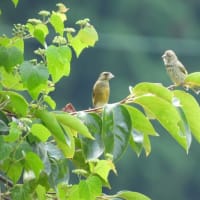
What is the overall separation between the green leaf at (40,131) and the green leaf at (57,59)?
0.38 ft

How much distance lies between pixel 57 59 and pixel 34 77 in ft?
0.25

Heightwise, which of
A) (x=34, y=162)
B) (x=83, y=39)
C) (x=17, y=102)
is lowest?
(x=34, y=162)

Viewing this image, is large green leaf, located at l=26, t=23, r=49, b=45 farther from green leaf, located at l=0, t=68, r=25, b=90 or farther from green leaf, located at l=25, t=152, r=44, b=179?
green leaf, located at l=25, t=152, r=44, b=179

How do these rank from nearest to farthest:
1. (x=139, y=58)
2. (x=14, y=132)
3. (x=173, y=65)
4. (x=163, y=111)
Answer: (x=14, y=132) → (x=163, y=111) → (x=173, y=65) → (x=139, y=58)

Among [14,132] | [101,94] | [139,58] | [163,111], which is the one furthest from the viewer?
[139,58]

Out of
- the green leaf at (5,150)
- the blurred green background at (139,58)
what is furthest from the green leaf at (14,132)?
the blurred green background at (139,58)

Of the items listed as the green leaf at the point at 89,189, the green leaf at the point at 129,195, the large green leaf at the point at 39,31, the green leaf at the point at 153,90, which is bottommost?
the green leaf at the point at 129,195

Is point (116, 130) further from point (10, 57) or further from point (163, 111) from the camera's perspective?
point (10, 57)

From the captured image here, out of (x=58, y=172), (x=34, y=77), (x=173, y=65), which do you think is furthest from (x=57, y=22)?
(x=173, y=65)

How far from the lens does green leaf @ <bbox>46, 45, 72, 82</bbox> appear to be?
225 cm

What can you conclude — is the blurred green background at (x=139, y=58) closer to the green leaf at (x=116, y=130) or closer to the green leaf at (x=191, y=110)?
the green leaf at (x=191, y=110)

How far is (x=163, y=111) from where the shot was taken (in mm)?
2338

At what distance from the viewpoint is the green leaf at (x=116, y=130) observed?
2.24m

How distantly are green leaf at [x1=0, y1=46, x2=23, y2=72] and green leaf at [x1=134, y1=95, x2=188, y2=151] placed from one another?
10.3 inches
